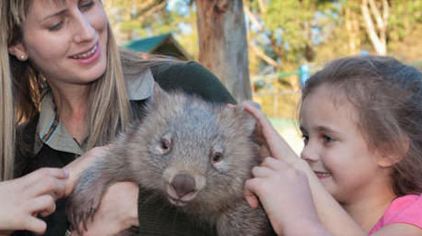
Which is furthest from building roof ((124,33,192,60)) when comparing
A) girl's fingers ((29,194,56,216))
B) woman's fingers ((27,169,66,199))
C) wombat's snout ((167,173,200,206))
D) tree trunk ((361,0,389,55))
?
tree trunk ((361,0,389,55))

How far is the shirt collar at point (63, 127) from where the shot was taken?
3158 millimetres

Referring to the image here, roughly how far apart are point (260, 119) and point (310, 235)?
53 centimetres

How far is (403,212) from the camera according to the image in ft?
8.87

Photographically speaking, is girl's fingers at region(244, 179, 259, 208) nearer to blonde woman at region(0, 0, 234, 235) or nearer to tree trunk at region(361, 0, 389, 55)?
blonde woman at region(0, 0, 234, 235)

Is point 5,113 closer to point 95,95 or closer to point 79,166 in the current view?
point 95,95

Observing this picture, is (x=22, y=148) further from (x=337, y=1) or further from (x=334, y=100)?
(x=337, y=1)

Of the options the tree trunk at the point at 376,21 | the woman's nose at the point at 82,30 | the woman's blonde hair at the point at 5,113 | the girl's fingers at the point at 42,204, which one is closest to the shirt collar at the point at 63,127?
the woman's blonde hair at the point at 5,113

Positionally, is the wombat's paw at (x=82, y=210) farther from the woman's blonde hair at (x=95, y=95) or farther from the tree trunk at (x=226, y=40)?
the tree trunk at (x=226, y=40)

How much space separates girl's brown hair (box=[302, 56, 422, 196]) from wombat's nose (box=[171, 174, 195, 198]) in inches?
32.6

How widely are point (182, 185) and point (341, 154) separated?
2.49 feet

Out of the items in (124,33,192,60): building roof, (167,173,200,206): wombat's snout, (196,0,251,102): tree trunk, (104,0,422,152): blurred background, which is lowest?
(104,0,422,152): blurred background

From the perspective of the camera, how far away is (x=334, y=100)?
290 cm

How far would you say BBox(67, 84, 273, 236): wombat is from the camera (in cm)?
255

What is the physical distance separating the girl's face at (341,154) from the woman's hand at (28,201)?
104 centimetres
